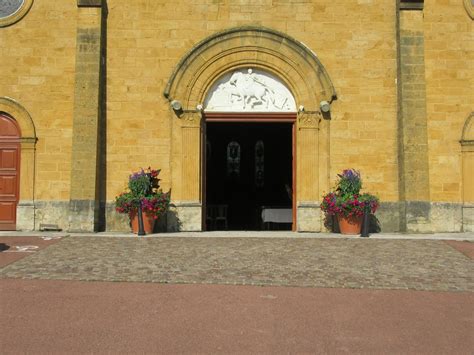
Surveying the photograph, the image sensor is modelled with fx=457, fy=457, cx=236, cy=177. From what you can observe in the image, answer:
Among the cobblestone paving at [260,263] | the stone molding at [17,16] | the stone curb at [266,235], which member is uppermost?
the stone molding at [17,16]

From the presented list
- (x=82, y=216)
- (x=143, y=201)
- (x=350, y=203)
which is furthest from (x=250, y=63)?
(x=82, y=216)

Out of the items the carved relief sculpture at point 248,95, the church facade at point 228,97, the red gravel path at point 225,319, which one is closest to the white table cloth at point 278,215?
the church facade at point 228,97

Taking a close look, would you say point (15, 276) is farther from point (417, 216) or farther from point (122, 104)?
point (417, 216)

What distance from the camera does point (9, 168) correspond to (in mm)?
12930

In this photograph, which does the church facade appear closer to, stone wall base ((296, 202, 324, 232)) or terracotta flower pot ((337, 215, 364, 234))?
stone wall base ((296, 202, 324, 232))

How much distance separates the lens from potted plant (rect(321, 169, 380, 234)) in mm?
11805

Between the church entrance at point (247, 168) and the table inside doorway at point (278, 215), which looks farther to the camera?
the church entrance at point (247, 168)

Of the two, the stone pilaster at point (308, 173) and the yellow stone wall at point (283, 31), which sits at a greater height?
the yellow stone wall at point (283, 31)

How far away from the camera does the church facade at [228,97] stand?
497 inches

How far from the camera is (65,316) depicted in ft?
16.3

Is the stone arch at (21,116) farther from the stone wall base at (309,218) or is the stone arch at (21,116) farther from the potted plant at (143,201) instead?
the stone wall base at (309,218)

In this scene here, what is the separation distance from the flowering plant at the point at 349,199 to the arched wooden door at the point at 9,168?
8.65 metres

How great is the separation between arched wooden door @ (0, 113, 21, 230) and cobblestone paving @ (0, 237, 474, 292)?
3453 mm

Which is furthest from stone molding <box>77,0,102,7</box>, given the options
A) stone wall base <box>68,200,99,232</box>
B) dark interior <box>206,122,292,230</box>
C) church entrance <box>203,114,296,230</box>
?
dark interior <box>206,122,292,230</box>
